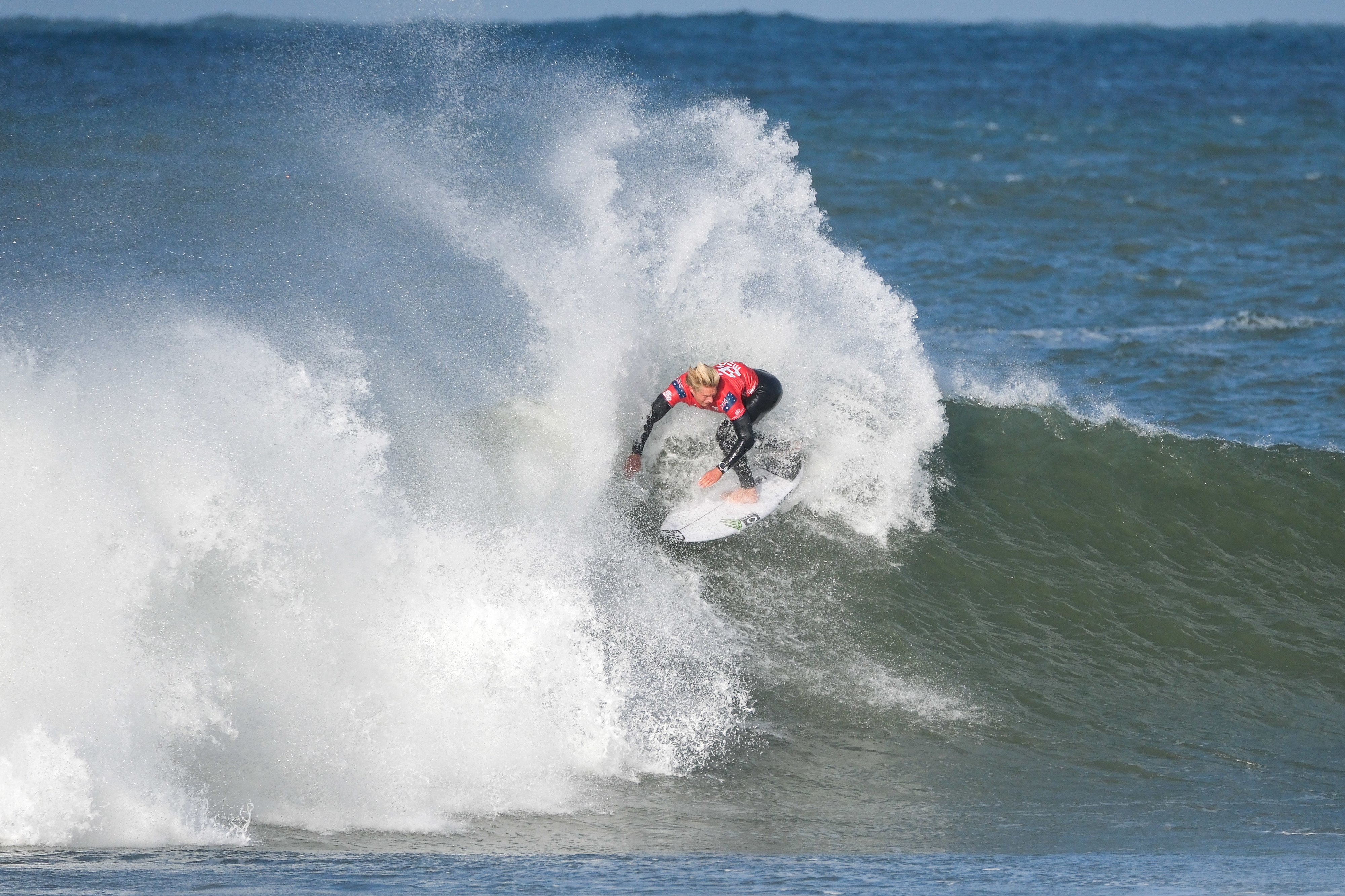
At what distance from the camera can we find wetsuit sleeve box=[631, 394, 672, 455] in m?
9.98

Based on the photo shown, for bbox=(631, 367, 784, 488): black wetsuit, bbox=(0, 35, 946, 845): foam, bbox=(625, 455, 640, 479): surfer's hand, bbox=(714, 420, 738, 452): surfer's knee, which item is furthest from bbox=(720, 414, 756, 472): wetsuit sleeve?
bbox=(0, 35, 946, 845): foam

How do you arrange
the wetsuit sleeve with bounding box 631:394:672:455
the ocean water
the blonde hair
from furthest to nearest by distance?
the wetsuit sleeve with bounding box 631:394:672:455 → the blonde hair → the ocean water

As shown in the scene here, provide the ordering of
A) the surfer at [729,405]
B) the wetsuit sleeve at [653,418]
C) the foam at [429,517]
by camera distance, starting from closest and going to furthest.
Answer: the foam at [429,517]
the surfer at [729,405]
the wetsuit sleeve at [653,418]

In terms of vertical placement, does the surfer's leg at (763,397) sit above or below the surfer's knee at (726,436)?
above

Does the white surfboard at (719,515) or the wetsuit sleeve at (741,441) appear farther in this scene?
the white surfboard at (719,515)

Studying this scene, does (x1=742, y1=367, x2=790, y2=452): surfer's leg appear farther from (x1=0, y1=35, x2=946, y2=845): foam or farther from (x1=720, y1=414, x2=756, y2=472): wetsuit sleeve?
(x1=0, y1=35, x2=946, y2=845): foam

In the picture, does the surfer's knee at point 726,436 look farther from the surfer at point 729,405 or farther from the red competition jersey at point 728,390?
the red competition jersey at point 728,390

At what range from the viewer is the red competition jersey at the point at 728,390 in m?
9.80

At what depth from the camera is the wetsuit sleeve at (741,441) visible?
9.87 metres

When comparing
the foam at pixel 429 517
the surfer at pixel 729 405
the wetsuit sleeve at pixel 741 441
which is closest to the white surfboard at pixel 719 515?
the surfer at pixel 729 405

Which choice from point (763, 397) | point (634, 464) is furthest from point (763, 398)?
point (634, 464)

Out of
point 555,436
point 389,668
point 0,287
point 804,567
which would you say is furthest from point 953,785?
point 0,287

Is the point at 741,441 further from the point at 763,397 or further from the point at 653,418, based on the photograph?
the point at 653,418

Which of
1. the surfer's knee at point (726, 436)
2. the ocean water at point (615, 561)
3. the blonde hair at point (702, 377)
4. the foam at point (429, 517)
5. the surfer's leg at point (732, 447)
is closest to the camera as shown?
the ocean water at point (615, 561)
